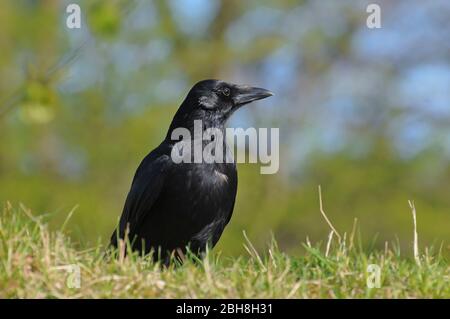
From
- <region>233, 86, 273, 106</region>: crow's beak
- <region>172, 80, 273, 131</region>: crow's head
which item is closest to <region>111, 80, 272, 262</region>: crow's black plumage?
<region>172, 80, 273, 131</region>: crow's head

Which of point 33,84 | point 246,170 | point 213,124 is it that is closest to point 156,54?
point 246,170

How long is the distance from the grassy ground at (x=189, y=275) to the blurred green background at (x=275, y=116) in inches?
757

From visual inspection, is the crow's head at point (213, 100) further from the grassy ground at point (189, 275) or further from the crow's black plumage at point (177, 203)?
the grassy ground at point (189, 275)

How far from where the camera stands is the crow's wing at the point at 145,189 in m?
6.32

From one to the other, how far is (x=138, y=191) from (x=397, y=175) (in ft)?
71.7

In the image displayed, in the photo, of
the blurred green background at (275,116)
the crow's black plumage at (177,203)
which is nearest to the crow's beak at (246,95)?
the crow's black plumage at (177,203)

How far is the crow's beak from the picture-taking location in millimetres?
7227

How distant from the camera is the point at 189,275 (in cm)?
434

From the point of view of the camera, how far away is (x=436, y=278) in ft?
14.9

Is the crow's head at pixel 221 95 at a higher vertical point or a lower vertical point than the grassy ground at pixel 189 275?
higher

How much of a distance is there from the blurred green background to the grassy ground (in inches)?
757

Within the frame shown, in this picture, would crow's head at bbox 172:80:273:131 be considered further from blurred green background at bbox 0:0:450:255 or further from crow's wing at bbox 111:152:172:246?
blurred green background at bbox 0:0:450:255

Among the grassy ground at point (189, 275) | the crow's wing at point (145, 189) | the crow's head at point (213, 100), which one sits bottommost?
the grassy ground at point (189, 275)
